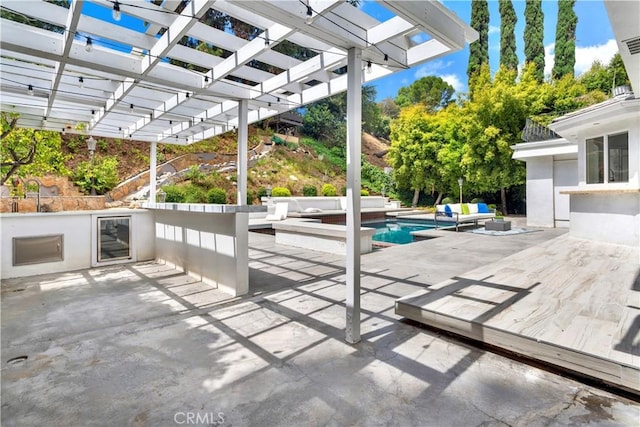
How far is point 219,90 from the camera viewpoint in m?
4.48

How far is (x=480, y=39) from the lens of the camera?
77.5ft

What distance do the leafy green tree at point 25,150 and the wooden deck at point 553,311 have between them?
7085mm

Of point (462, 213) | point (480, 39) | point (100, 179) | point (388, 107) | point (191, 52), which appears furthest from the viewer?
point (388, 107)

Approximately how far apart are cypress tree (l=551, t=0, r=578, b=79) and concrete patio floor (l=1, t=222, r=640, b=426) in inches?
1000

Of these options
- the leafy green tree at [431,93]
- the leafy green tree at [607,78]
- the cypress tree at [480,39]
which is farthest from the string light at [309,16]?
the leafy green tree at [431,93]

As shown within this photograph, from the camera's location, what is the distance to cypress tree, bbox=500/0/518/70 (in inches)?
897

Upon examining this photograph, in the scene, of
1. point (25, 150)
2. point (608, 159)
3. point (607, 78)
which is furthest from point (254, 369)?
point (607, 78)

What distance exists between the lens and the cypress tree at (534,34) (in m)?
22.0

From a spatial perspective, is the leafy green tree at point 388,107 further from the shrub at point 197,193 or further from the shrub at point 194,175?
the shrub at point 197,193

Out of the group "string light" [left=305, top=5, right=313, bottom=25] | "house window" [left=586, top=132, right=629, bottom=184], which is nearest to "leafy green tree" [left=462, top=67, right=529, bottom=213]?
"house window" [left=586, top=132, right=629, bottom=184]

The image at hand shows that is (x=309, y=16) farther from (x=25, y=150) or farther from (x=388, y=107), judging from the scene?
(x=388, y=107)

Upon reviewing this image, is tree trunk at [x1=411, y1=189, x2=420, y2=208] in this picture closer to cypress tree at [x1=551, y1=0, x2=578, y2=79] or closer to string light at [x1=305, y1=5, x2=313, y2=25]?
cypress tree at [x1=551, y1=0, x2=578, y2=79]

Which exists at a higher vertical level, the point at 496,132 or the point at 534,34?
the point at 534,34

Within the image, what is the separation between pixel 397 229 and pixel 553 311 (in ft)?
37.8
